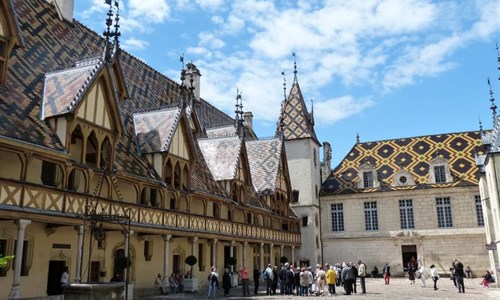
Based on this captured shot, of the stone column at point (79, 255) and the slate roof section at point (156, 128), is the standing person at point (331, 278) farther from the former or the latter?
the stone column at point (79, 255)

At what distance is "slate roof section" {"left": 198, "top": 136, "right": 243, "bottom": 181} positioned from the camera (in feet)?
87.3

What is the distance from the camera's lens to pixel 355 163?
41.6 m

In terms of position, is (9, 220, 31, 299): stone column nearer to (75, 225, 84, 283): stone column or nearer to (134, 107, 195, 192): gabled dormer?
(75, 225, 84, 283): stone column

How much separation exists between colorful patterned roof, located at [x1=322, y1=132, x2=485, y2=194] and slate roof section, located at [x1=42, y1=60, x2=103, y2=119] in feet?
89.0

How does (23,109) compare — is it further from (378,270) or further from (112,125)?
(378,270)

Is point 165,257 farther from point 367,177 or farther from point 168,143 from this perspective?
point 367,177

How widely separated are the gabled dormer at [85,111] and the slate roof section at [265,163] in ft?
53.3

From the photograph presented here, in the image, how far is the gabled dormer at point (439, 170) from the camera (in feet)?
121

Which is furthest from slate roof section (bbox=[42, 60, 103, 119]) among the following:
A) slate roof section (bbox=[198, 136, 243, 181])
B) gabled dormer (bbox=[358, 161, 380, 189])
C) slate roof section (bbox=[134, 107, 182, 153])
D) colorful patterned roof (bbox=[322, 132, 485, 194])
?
gabled dormer (bbox=[358, 161, 380, 189])

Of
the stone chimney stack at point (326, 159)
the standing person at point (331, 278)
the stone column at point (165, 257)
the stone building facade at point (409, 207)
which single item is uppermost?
the stone chimney stack at point (326, 159)

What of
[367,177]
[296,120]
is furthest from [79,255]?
[296,120]

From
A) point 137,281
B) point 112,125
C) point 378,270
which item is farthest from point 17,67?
point 378,270

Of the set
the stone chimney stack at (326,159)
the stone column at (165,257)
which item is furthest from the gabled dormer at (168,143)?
the stone chimney stack at (326,159)

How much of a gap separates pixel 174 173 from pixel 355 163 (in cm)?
2395
